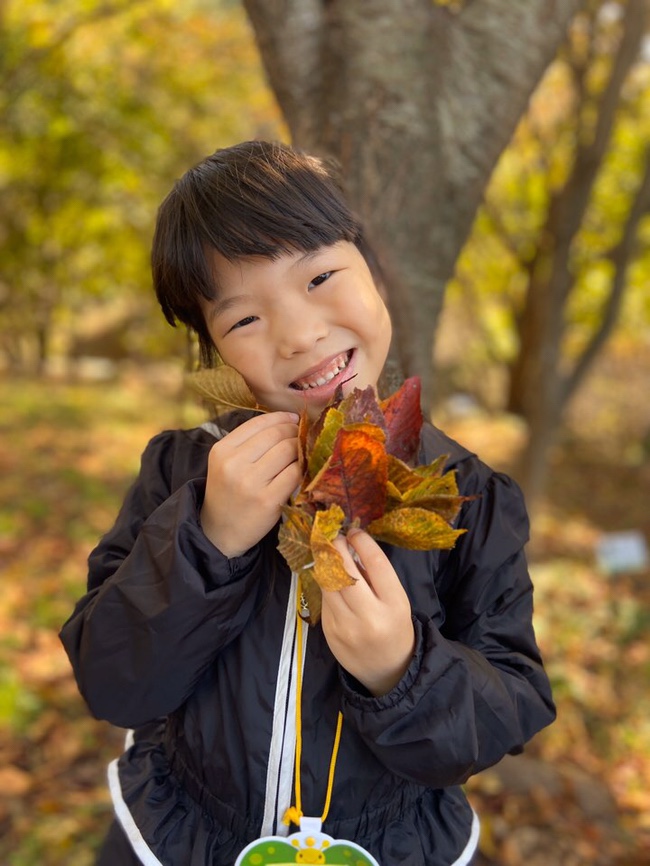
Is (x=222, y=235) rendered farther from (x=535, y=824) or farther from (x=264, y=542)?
(x=535, y=824)

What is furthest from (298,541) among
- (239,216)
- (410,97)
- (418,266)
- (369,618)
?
(410,97)

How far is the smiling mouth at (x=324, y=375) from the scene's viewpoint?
4.17ft

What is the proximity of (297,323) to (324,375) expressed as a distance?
0.10m

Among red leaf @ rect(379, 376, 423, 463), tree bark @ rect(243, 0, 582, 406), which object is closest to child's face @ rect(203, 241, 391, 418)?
red leaf @ rect(379, 376, 423, 463)

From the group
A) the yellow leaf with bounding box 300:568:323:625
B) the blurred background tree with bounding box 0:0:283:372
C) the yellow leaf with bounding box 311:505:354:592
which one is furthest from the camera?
the blurred background tree with bounding box 0:0:283:372

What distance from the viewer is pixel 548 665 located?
12.7 feet

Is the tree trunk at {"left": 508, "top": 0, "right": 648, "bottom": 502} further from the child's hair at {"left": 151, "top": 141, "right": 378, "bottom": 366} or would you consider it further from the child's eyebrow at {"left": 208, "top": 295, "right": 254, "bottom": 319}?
the child's eyebrow at {"left": 208, "top": 295, "right": 254, "bottom": 319}

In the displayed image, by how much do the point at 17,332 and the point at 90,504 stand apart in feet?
25.8

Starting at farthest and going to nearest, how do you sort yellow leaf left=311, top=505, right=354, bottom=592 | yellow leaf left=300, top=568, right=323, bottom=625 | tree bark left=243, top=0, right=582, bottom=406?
tree bark left=243, top=0, right=582, bottom=406 → yellow leaf left=300, top=568, right=323, bottom=625 → yellow leaf left=311, top=505, right=354, bottom=592

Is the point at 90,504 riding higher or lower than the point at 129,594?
lower

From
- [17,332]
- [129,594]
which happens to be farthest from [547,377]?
[17,332]

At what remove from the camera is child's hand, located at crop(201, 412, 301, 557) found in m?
1.17

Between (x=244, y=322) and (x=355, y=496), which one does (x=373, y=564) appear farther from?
(x=244, y=322)

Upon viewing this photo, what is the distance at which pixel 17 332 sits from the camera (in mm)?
12273
